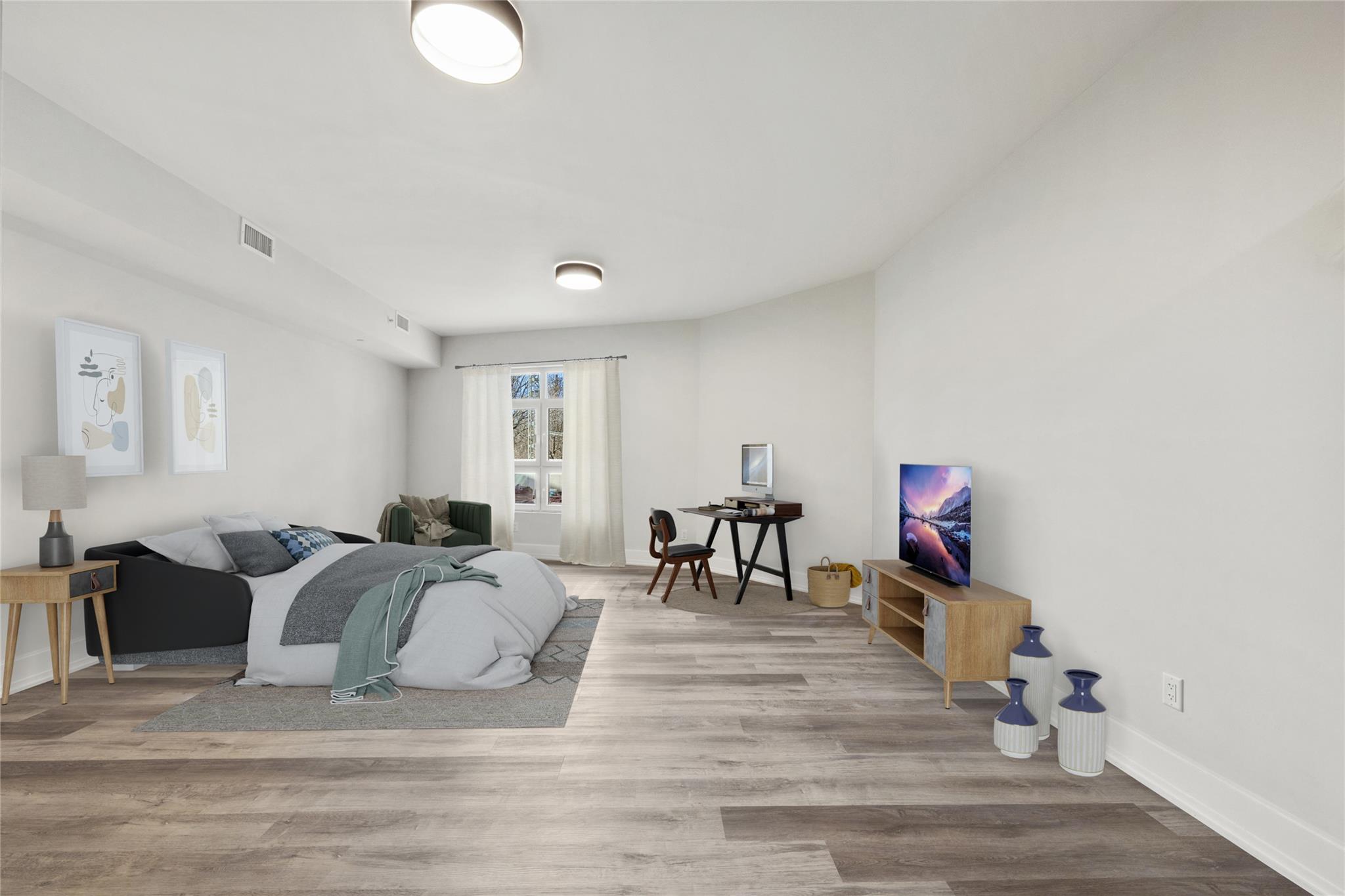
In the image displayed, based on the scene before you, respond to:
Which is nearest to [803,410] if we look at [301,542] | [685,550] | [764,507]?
[764,507]

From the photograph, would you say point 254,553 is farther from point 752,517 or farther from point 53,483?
point 752,517

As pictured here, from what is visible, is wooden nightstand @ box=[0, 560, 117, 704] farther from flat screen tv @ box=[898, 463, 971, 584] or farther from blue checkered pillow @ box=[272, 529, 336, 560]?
flat screen tv @ box=[898, 463, 971, 584]

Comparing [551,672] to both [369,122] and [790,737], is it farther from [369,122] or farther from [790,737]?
[369,122]

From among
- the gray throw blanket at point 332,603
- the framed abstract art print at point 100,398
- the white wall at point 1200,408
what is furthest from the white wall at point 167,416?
the white wall at point 1200,408

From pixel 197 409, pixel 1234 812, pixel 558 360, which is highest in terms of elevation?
pixel 558 360

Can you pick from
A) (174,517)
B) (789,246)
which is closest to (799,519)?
(789,246)

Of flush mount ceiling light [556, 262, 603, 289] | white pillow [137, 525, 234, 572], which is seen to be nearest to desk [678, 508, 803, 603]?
flush mount ceiling light [556, 262, 603, 289]

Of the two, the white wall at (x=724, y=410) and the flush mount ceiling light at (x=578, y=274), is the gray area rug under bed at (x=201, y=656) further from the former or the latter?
the white wall at (x=724, y=410)

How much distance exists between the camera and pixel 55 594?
2889mm

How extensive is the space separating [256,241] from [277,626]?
2.45 meters

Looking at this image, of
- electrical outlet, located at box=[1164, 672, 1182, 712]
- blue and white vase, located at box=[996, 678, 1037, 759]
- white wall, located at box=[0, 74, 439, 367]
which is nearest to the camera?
electrical outlet, located at box=[1164, 672, 1182, 712]

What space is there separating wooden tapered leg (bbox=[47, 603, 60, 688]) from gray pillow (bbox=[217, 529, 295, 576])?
0.89m

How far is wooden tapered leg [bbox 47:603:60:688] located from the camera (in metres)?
3.04

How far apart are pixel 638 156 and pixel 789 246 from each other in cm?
167
